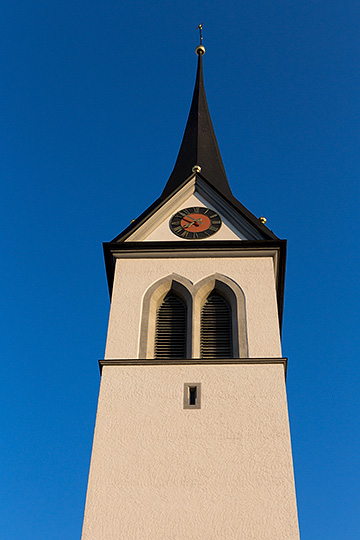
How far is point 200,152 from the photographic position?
24.5 meters

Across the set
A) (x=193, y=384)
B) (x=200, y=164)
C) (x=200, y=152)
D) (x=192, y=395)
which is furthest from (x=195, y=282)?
(x=200, y=152)

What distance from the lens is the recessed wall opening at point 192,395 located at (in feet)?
51.3

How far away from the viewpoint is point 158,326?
17.8m

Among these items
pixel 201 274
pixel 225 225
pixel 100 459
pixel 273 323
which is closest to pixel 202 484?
pixel 100 459

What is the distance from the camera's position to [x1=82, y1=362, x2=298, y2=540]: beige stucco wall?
44.8 feet

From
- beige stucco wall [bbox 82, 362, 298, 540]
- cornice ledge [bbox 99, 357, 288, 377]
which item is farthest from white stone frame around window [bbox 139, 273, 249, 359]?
beige stucco wall [bbox 82, 362, 298, 540]

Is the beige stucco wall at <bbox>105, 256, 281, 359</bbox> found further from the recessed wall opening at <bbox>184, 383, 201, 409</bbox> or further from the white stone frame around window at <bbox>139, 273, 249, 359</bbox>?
the recessed wall opening at <bbox>184, 383, 201, 409</bbox>

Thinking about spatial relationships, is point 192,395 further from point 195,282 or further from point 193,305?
point 195,282

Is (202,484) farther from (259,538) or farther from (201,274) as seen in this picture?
(201,274)

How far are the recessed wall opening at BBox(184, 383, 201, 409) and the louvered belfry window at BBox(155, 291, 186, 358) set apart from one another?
3.64ft

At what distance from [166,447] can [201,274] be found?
16.0 feet

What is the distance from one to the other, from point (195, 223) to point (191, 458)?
23.7 ft

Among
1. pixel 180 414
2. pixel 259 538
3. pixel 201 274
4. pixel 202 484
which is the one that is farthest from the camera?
pixel 201 274

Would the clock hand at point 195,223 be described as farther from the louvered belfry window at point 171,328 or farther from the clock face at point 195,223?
the louvered belfry window at point 171,328
